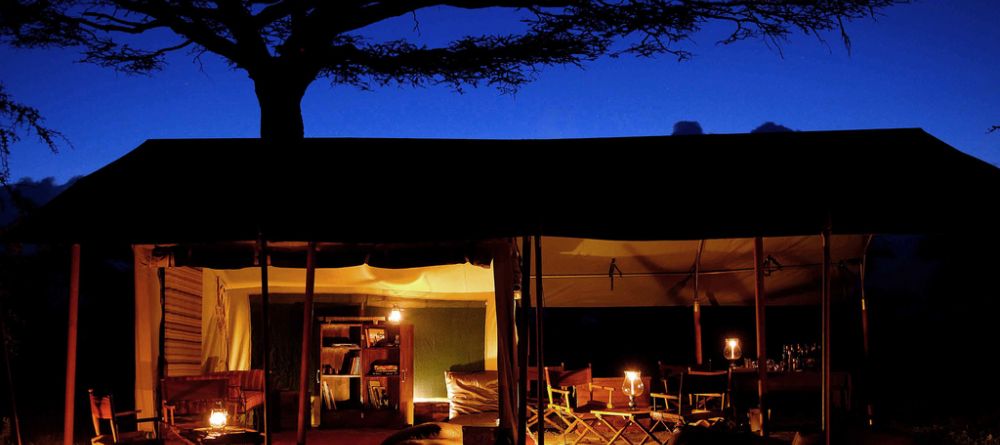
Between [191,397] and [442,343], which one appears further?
[442,343]

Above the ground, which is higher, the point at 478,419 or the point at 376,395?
the point at 376,395

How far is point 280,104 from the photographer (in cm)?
1088

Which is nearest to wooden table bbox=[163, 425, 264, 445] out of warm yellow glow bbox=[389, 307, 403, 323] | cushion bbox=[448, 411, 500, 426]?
cushion bbox=[448, 411, 500, 426]

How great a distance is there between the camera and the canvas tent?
5973mm

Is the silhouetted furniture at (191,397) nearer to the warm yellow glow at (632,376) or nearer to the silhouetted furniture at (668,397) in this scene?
the warm yellow glow at (632,376)

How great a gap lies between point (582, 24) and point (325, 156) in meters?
4.91

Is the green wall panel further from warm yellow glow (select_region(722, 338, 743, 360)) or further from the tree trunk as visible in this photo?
warm yellow glow (select_region(722, 338, 743, 360))

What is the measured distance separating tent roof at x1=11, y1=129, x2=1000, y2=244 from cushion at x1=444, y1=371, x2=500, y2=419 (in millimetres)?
4381


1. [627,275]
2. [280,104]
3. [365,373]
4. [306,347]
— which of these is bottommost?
[365,373]

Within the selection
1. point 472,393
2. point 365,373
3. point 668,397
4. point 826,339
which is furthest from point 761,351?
point 365,373

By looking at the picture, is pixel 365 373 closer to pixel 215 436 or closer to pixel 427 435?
pixel 215 436

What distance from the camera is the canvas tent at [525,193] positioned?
5973 millimetres

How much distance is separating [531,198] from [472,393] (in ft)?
16.1

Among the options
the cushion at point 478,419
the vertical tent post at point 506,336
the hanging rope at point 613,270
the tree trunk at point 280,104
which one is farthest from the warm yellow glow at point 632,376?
the tree trunk at point 280,104
